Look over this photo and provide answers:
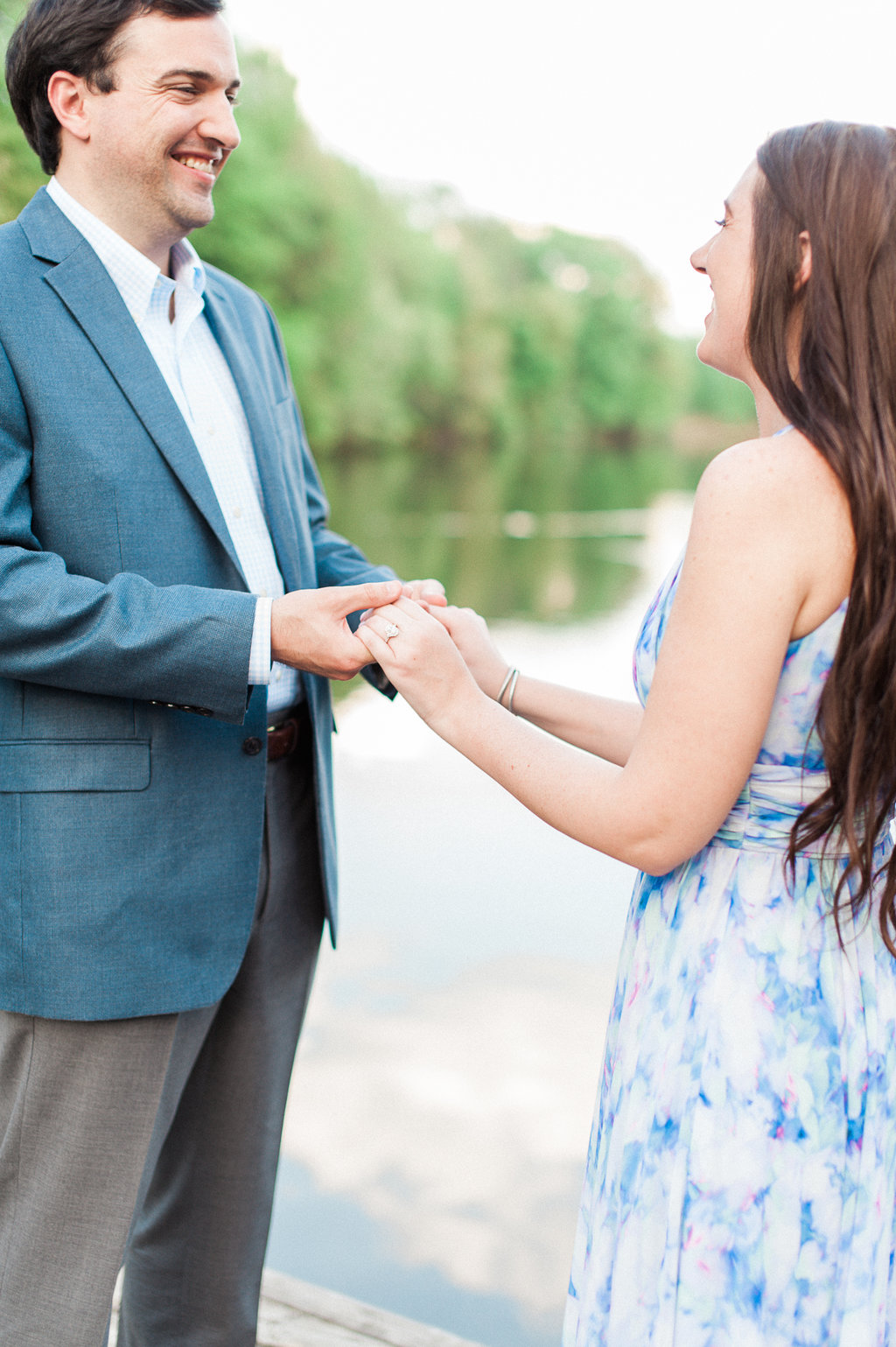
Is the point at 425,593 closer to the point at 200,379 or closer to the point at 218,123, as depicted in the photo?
the point at 200,379

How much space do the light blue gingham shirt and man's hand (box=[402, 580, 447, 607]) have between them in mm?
237

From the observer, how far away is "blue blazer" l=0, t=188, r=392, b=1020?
1.83m

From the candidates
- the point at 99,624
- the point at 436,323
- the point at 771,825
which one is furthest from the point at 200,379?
the point at 436,323

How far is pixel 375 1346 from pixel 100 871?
1.22m

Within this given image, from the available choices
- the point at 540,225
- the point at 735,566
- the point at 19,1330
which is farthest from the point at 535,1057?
the point at 540,225

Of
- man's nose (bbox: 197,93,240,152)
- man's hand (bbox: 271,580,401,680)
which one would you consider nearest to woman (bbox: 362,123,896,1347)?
man's hand (bbox: 271,580,401,680)

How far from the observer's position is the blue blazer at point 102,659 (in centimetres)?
183

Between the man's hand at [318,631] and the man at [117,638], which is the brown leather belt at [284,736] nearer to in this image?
the man at [117,638]

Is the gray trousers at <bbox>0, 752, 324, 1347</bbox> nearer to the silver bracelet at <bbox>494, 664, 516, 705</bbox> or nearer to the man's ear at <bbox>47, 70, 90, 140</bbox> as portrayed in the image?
the silver bracelet at <bbox>494, 664, 516, 705</bbox>

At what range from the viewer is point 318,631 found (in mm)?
1937

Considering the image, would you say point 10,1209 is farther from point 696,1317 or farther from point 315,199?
point 315,199

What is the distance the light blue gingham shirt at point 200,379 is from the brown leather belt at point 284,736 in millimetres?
33

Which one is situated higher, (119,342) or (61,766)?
(119,342)

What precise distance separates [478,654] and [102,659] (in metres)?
0.72
